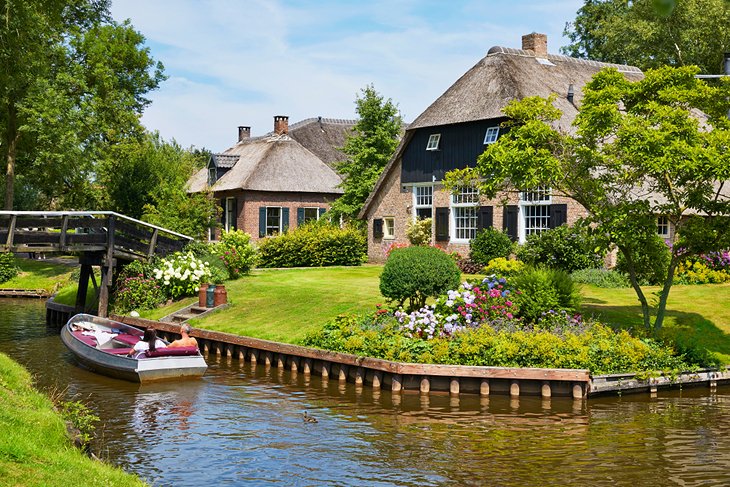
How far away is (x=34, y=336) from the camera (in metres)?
25.7

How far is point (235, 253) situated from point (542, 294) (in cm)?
1353

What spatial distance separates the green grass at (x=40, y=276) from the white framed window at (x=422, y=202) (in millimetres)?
16325

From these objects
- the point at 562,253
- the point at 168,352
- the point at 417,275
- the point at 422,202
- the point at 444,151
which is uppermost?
the point at 444,151

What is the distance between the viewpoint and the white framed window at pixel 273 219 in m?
44.9

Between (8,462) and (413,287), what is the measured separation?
42.0ft

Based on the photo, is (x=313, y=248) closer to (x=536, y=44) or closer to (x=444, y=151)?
(x=444, y=151)

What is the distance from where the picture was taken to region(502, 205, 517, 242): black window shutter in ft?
104

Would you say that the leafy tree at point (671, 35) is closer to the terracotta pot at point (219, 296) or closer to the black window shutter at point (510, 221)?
the black window shutter at point (510, 221)

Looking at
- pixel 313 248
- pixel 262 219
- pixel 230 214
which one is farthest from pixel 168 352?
pixel 230 214

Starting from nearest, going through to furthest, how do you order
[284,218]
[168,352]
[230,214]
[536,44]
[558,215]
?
[168,352], [558,215], [536,44], [284,218], [230,214]

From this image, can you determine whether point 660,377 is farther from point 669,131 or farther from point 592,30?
point 592,30

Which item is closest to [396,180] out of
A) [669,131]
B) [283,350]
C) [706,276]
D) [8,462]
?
[706,276]

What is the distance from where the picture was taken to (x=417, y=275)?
20094mm

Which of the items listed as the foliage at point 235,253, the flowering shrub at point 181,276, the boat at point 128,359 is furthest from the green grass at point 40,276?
the boat at point 128,359
